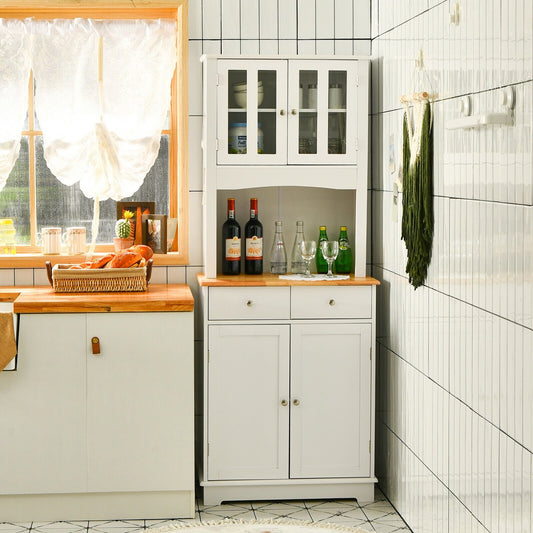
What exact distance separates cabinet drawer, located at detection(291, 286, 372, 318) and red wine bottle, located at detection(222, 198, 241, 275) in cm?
34

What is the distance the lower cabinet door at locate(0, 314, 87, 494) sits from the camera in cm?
346

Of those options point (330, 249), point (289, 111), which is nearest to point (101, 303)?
point (330, 249)

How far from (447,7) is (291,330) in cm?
141

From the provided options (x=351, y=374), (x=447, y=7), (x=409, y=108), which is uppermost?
(x=447, y=7)

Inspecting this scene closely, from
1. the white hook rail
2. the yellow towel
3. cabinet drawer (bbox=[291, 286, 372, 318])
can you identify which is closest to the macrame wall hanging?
cabinet drawer (bbox=[291, 286, 372, 318])

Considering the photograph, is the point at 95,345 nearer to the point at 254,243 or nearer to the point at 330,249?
the point at 254,243

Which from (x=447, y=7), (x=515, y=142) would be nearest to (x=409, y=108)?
(x=447, y=7)

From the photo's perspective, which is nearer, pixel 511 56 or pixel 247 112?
pixel 511 56

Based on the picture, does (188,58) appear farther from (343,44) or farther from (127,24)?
(343,44)

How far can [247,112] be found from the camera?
12.1ft

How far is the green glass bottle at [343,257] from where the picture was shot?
3.91 metres

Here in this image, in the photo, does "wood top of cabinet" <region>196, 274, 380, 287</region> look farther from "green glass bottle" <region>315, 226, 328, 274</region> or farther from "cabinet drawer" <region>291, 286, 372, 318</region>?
"green glass bottle" <region>315, 226, 328, 274</region>

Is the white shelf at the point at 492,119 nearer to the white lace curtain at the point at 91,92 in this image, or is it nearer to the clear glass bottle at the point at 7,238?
the white lace curtain at the point at 91,92

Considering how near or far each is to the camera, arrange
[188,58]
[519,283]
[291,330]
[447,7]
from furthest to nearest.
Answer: [188,58] → [291,330] → [447,7] → [519,283]
